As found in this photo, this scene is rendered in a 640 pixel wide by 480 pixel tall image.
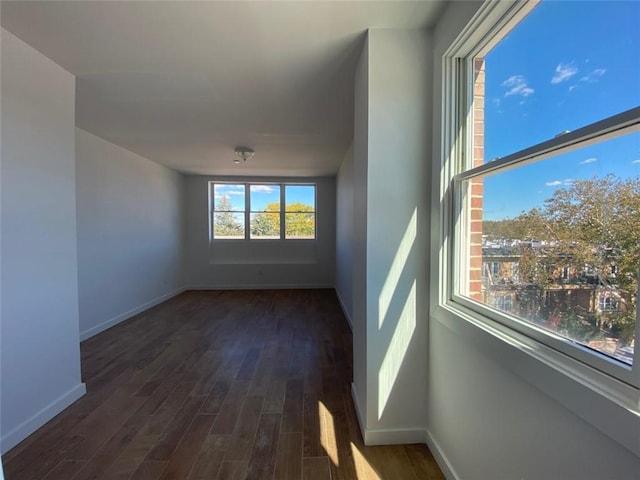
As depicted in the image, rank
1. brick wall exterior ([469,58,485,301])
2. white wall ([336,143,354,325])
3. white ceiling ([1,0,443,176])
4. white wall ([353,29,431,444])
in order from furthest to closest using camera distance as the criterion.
A: white wall ([336,143,354,325]), white wall ([353,29,431,444]), white ceiling ([1,0,443,176]), brick wall exterior ([469,58,485,301])

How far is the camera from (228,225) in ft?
21.0

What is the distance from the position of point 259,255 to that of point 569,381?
5977 mm

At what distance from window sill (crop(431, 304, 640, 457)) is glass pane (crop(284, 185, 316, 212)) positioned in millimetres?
5446

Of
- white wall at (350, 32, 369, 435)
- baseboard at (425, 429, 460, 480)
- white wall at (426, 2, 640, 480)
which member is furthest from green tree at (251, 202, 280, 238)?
baseboard at (425, 429, 460, 480)

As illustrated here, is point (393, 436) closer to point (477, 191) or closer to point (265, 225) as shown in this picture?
point (477, 191)

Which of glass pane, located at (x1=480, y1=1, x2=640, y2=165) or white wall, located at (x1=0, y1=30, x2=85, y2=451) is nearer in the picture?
glass pane, located at (x1=480, y1=1, x2=640, y2=165)

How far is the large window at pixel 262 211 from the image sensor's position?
251 inches

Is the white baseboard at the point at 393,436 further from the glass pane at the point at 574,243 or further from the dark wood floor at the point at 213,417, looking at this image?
the glass pane at the point at 574,243

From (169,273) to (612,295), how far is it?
6012mm

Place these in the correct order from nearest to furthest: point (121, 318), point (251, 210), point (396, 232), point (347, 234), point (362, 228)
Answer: point (396, 232) → point (362, 228) → point (121, 318) → point (347, 234) → point (251, 210)

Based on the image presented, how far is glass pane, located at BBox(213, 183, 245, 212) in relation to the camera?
6359mm

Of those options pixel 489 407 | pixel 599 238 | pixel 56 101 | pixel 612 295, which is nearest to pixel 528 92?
pixel 599 238

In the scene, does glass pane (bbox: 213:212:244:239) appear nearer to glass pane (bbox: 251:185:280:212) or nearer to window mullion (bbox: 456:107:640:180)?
glass pane (bbox: 251:185:280:212)

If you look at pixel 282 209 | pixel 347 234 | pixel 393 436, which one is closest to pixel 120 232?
pixel 282 209
